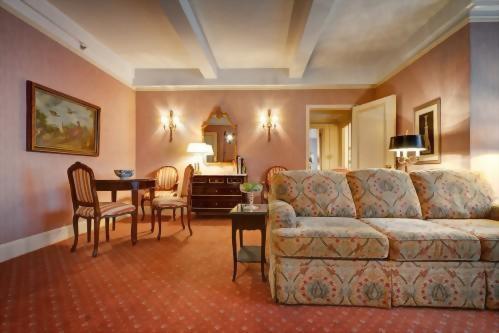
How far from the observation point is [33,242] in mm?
3111

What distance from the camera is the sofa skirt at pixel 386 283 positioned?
5.88 feet

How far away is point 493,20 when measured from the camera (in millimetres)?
2859

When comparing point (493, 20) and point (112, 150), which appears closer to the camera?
point (493, 20)

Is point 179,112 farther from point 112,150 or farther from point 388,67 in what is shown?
point 388,67

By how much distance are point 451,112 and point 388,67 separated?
6.56 ft

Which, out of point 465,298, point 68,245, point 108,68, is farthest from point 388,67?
point 68,245

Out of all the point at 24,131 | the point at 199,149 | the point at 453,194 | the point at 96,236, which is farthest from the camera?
the point at 199,149

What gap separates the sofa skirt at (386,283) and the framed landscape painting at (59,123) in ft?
10.8

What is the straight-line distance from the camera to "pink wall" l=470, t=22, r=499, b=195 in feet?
9.27

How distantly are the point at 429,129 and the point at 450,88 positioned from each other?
1.94ft

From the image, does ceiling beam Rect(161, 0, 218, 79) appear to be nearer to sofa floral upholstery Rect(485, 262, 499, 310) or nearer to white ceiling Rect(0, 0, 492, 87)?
white ceiling Rect(0, 0, 492, 87)

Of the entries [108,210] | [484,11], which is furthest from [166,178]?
[484,11]

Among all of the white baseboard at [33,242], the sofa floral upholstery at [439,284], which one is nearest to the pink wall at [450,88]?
the sofa floral upholstery at [439,284]

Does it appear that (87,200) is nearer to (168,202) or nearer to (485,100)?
(168,202)
